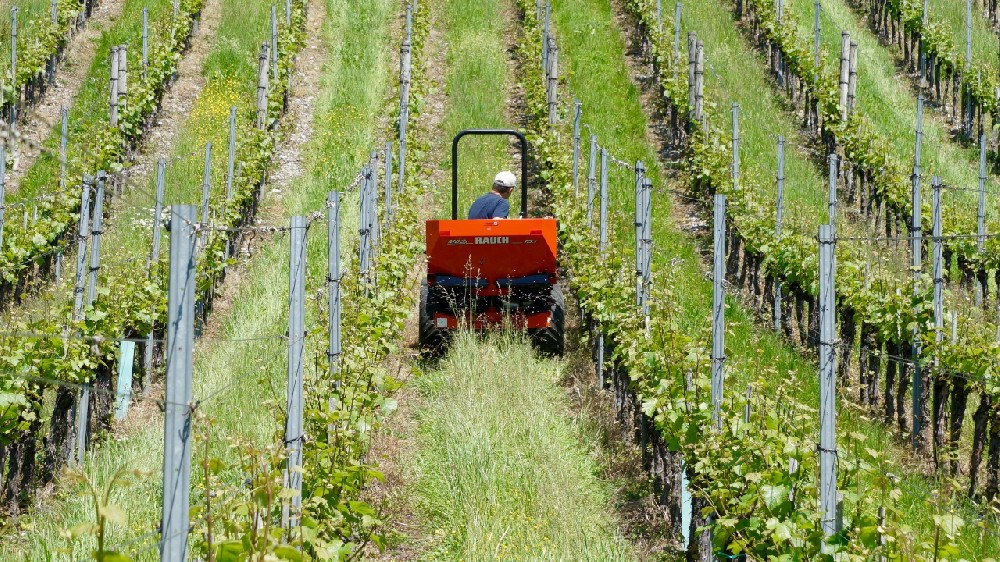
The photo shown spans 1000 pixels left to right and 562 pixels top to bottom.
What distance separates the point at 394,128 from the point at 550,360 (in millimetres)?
7870

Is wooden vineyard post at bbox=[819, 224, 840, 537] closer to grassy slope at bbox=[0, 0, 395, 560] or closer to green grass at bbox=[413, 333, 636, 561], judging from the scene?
green grass at bbox=[413, 333, 636, 561]

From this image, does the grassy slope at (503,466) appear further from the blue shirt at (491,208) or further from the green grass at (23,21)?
the green grass at (23,21)

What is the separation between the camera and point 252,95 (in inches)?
678

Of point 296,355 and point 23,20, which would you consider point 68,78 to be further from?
point 296,355

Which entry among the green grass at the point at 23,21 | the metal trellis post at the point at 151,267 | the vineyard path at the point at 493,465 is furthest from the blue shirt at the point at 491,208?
the green grass at the point at 23,21

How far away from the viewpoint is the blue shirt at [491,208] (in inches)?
364

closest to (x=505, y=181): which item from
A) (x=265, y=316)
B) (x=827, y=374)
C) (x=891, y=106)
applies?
(x=265, y=316)

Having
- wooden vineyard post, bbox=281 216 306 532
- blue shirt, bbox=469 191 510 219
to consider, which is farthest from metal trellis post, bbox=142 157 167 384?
wooden vineyard post, bbox=281 216 306 532

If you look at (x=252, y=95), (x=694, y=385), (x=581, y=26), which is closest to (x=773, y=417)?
(x=694, y=385)

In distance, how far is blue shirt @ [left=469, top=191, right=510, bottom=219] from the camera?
9258 millimetres

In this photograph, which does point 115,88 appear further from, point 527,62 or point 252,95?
point 527,62

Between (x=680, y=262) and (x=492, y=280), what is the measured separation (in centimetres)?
316

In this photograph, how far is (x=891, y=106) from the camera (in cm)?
1769

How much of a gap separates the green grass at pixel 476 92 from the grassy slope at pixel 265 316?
1122 mm
